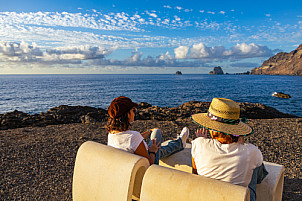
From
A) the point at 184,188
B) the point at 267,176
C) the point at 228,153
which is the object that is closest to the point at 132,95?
the point at 267,176

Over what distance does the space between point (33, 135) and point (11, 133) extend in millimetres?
1034

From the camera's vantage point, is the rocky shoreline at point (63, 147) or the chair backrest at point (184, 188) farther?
the rocky shoreline at point (63, 147)

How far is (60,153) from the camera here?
564cm

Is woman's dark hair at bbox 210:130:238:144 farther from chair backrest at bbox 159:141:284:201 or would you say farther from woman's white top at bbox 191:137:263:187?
chair backrest at bbox 159:141:284:201

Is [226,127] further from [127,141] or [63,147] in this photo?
[63,147]

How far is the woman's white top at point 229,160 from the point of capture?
2.16 metres

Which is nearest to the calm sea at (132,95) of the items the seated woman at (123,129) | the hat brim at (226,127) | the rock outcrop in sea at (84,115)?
the rock outcrop in sea at (84,115)

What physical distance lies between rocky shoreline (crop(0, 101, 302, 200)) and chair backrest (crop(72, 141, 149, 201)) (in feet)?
5.06

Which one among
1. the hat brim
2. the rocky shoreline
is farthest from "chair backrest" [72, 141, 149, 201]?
the rocky shoreline

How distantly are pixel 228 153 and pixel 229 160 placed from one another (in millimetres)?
74

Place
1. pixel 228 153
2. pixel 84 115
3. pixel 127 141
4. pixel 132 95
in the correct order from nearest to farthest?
pixel 228 153
pixel 127 141
pixel 84 115
pixel 132 95

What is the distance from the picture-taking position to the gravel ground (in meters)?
3.93

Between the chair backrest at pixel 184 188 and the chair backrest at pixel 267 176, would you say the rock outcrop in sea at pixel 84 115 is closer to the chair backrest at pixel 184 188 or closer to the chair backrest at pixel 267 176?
the chair backrest at pixel 267 176

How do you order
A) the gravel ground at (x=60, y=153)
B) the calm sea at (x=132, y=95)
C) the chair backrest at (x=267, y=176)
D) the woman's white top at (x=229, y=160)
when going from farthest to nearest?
the calm sea at (x=132, y=95) < the gravel ground at (x=60, y=153) < the chair backrest at (x=267, y=176) < the woman's white top at (x=229, y=160)
